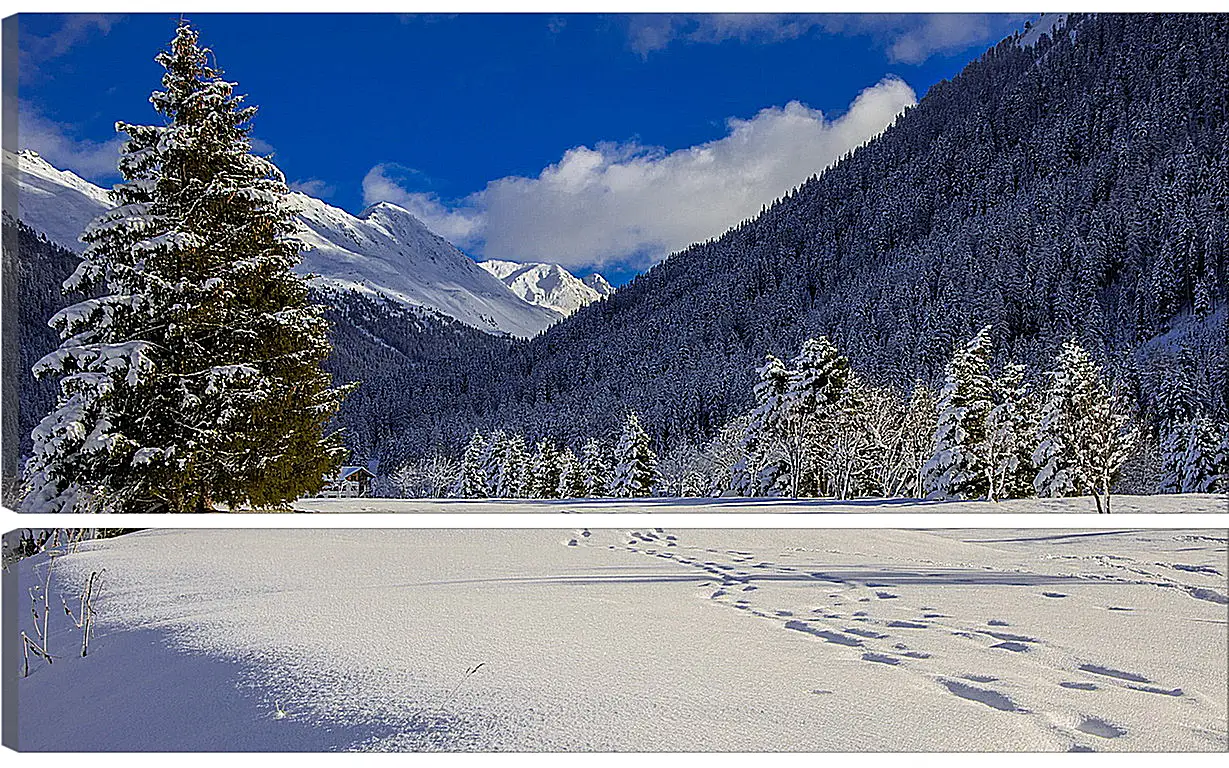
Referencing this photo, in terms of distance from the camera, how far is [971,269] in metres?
33.0

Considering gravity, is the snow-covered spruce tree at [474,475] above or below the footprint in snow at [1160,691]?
below

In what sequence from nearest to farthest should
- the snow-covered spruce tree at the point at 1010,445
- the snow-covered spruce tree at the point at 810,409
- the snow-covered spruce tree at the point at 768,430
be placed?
1. the snow-covered spruce tree at the point at 1010,445
2. the snow-covered spruce tree at the point at 810,409
3. the snow-covered spruce tree at the point at 768,430

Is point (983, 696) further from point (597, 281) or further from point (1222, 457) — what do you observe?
point (1222, 457)

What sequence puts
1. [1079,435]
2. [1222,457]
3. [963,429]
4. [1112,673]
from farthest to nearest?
[1222,457] → [963,429] → [1079,435] → [1112,673]

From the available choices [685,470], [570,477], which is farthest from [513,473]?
[685,470]

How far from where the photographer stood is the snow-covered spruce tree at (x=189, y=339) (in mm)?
3293

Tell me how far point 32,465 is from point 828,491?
33.1 feet

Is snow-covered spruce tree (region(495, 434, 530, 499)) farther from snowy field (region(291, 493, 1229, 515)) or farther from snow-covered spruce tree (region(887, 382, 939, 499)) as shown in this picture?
snowy field (region(291, 493, 1229, 515))

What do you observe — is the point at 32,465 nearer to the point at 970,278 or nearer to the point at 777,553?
the point at 777,553

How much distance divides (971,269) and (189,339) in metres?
33.9

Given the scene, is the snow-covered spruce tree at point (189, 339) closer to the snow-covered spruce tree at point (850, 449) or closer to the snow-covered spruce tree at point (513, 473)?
the snow-covered spruce tree at point (850, 449)

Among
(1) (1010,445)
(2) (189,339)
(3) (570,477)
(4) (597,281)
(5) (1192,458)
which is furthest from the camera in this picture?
(3) (570,477)

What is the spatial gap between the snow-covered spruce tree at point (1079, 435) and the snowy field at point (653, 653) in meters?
6.34

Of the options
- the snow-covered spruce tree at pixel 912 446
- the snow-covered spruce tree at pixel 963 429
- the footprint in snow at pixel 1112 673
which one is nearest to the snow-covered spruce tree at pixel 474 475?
the snow-covered spruce tree at pixel 912 446
